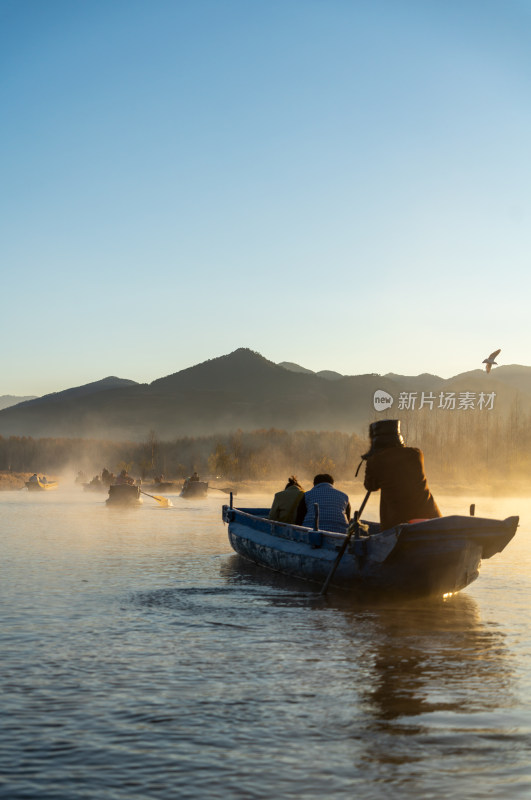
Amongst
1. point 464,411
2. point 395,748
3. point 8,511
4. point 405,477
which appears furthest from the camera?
point 464,411

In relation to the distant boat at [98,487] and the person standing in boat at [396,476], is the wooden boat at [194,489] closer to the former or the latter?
the distant boat at [98,487]

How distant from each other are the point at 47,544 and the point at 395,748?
20.7 m

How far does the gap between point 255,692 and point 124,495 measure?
42.0m

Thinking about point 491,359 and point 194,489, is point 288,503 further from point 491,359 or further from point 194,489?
point 194,489

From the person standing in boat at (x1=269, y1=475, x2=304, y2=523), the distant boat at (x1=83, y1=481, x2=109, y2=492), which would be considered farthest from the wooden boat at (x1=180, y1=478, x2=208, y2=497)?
the person standing in boat at (x1=269, y1=475, x2=304, y2=523)

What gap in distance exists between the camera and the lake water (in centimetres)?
668

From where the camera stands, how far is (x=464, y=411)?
15325 cm

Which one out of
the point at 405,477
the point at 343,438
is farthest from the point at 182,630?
the point at 343,438

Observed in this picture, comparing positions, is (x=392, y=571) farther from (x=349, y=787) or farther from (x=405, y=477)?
(x=349, y=787)

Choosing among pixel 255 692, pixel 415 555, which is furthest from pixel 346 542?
pixel 255 692

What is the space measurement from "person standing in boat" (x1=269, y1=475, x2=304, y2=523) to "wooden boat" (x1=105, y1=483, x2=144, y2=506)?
1199 inches

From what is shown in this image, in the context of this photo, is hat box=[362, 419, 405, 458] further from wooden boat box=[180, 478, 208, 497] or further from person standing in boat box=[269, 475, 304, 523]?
wooden boat box=[180, 478, 208, 497]

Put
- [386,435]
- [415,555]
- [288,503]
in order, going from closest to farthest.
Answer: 1. [415,555]
2. [386,435]
3. [288,503]

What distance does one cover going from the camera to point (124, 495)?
165ft
